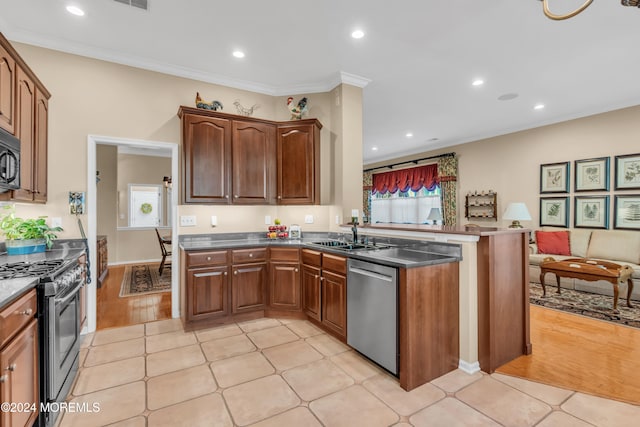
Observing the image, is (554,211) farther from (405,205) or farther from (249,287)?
(249,287)


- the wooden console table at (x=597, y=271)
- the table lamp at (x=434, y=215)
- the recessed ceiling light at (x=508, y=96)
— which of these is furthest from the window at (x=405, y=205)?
the wooden console table at (x=597, y=271)

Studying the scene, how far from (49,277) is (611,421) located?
3457 mm

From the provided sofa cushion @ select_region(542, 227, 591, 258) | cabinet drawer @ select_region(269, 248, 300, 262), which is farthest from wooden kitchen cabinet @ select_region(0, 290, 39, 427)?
sofa cushion @ select_region(542, 227, 591, 258)

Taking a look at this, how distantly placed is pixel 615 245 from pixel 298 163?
5.00m

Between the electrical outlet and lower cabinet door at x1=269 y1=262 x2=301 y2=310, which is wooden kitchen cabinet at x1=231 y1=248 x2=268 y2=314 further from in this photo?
the electrical outlet

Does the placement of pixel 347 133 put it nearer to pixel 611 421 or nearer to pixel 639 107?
pixel 611 421

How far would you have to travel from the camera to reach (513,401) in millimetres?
2041

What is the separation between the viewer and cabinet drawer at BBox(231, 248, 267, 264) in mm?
3377

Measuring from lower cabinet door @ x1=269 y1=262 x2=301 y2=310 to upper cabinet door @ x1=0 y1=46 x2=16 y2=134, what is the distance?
8.25 feet

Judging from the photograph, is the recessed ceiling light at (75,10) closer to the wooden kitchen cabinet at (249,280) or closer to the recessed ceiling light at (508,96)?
the wooden kitchen cabinet at (249,280)

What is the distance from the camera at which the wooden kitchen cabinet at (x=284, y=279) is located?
11.5ft

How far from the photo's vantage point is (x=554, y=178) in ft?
17.9

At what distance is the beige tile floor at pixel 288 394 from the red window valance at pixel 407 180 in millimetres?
6010

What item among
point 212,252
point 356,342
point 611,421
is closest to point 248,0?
point 212,252
